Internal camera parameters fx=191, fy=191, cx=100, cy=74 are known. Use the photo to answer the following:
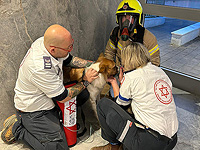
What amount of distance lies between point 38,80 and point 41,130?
0.70 meters

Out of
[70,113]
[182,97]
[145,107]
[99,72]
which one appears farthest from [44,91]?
[182,97]

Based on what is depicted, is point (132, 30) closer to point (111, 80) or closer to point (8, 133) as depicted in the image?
point (111, 80)

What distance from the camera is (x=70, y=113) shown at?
2.41 meters

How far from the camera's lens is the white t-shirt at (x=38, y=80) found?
6.56ft

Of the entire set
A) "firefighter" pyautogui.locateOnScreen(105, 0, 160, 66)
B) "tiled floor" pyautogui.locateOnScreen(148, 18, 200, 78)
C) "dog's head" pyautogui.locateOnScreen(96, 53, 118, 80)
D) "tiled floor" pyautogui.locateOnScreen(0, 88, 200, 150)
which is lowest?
"tiled floor" pyautogui.locateOnScreen(0, 88, 200, 150)

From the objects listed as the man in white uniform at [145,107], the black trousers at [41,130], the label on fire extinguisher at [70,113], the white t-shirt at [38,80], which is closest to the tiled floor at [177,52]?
the man in white uniform at [145,107]

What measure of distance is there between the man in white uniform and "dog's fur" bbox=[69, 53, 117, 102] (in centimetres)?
51

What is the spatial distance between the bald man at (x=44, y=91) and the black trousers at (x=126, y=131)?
1.50 ft

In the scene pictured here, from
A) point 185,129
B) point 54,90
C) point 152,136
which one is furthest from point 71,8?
point 185,129

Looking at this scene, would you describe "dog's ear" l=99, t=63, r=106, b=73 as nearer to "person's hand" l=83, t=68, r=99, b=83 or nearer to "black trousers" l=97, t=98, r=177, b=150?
"person's hand" l=83, t=68, r=99, b=83

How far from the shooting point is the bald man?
78.3 inches

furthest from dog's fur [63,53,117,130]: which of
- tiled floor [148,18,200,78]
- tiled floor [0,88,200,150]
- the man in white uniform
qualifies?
tiled floor [148,18,200,78]

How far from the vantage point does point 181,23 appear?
12.6 feet

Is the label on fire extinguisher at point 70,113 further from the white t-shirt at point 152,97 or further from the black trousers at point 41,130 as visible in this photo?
the white t-shirt at point 152,97
